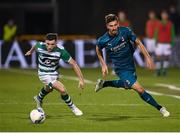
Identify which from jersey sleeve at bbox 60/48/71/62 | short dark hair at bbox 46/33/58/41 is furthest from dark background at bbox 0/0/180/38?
short dark hair at bbox 46/33/58/41

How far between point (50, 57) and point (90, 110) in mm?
2033

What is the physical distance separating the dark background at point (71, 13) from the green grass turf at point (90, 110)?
12.0m

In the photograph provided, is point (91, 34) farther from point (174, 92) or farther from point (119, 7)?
point (174, 92)

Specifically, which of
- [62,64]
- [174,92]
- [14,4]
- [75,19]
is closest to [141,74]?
[62,64]

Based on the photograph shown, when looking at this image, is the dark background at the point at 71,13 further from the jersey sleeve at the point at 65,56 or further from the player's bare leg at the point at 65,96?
the jersey sleeve at the point at 65,56

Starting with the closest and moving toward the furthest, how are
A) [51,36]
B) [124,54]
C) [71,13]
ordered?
[51,36] < [124,54] < [71,13]

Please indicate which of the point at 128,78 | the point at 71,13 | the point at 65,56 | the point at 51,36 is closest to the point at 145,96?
the point at 128,78

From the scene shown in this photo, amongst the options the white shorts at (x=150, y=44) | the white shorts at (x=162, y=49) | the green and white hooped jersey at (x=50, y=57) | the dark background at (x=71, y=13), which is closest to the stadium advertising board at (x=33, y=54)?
the white shorts at (x=150, y=44)

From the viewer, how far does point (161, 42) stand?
1106 inches

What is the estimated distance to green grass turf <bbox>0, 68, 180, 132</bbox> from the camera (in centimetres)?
1424

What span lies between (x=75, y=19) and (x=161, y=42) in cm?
1103

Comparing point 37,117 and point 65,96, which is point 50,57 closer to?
point 65,96

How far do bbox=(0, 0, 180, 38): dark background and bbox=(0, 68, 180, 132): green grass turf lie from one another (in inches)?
474

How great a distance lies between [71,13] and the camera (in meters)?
38.6
